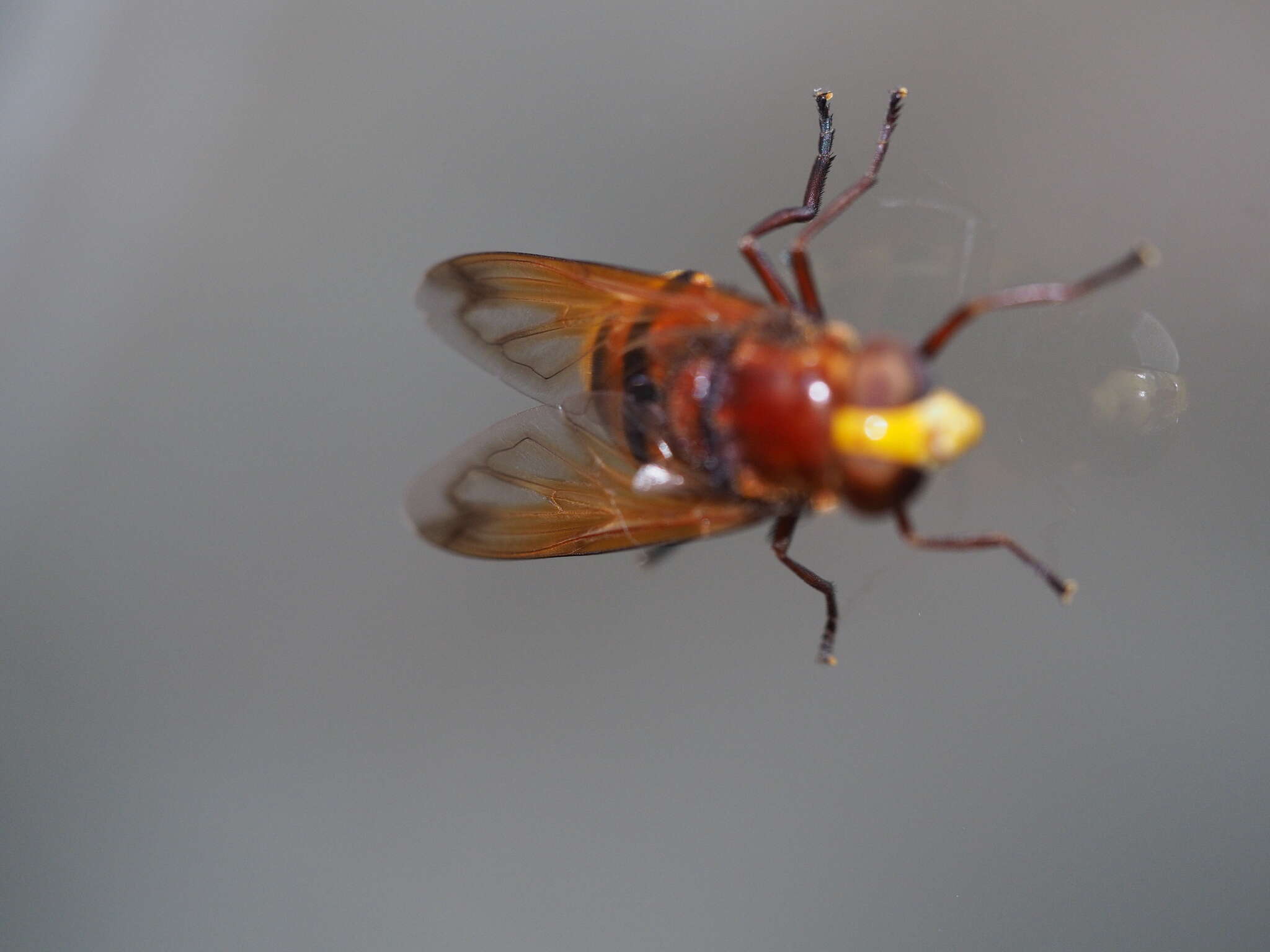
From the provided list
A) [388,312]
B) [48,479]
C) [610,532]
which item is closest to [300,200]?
[388,312]

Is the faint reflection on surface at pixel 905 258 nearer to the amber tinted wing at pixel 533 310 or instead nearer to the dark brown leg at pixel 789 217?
the dark brown leg at pixel 789 217

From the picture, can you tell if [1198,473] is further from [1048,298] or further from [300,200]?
[300,200]

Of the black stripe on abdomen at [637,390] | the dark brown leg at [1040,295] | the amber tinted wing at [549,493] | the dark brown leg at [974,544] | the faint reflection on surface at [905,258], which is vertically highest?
the faint reflection on surface at [905,258]

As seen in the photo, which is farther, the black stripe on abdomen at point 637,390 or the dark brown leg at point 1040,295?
the black stripe on abdomen at point 637,390

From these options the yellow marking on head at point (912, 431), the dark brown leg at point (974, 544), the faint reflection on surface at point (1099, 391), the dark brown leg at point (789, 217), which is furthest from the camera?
the faint reflection on surface at point (1099, 391)

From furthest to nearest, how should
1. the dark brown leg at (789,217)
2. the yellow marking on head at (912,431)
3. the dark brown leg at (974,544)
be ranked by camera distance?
the dark brown leg at (789,217)
the dark brown leg at (974,544)
the yellow marking on head at (912,431)

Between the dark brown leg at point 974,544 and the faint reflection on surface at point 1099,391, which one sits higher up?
the faint reflection on surface at point 1099,391

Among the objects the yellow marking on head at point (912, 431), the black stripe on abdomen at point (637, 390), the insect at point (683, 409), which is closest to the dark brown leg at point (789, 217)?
the insect at point (683, 409)

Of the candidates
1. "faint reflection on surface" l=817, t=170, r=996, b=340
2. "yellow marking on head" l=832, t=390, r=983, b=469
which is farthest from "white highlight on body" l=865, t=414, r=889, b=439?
"faint reflection on surface" l=817, t=170, r=996, b=340
